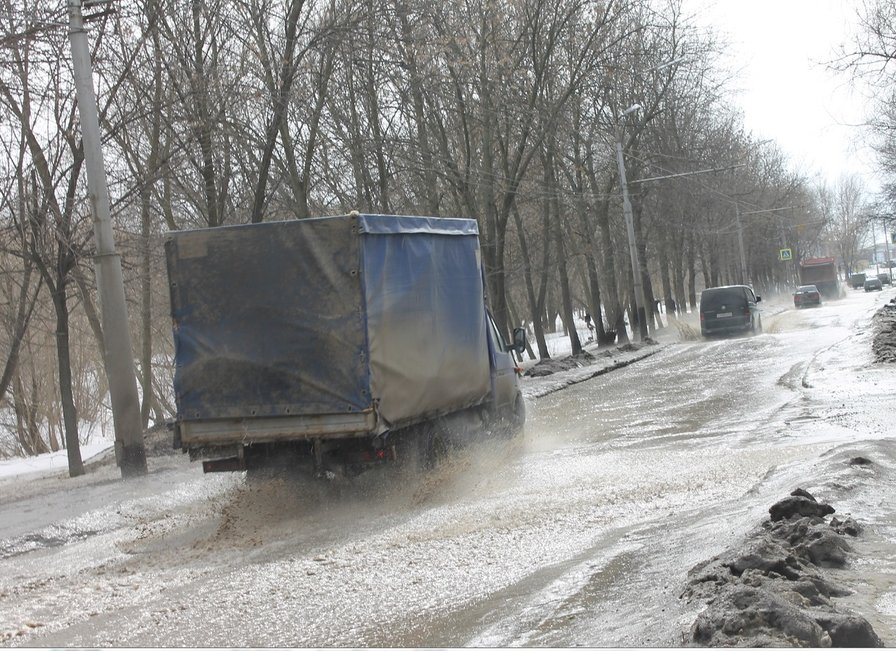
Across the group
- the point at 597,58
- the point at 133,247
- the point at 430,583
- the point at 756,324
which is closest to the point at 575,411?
the point at 133,247

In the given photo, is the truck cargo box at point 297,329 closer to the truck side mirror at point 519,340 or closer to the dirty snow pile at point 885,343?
the truck side mirror at point 519,340

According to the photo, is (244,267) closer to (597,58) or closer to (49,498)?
(49,498)

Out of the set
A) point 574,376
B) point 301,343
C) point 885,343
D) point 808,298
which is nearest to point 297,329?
point 301,343

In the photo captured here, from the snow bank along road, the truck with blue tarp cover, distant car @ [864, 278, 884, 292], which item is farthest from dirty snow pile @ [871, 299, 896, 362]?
distant car @ [864, 278, 884, 292]

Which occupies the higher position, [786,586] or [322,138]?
[322,138]

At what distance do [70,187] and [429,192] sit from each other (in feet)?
59.9

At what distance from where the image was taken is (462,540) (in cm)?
782

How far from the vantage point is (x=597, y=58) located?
1372 inches

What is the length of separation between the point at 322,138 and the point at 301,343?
743 inches

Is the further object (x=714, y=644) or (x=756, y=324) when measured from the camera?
(x=756, y=324)

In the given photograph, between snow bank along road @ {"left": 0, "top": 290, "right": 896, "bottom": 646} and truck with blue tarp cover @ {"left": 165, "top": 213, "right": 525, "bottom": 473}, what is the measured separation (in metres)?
0.71

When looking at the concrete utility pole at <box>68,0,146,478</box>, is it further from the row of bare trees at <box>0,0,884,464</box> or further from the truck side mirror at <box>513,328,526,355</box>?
the truck side mirror at <box>513,328,526,355</box>

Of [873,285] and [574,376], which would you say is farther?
[873,285]

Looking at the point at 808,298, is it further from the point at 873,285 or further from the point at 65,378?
the point at 65,378
